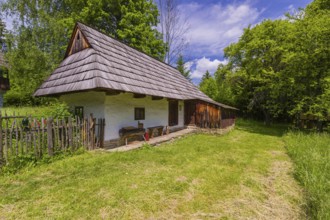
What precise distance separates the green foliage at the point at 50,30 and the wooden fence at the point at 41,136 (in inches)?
447

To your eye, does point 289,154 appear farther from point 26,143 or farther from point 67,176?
point 26,143

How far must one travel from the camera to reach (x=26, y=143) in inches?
190

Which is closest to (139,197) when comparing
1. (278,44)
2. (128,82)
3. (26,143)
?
(26,143)

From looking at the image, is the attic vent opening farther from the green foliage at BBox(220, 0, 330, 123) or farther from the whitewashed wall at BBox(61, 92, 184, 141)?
the green foliage at BBox(220, 0, 330, 123)

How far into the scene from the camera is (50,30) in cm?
1512

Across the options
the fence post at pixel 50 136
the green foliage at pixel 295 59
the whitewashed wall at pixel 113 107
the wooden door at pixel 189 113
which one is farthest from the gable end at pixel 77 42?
the green foliage at pixel 295 59

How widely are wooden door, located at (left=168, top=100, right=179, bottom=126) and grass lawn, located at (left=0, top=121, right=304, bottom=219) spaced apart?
641 centimetres

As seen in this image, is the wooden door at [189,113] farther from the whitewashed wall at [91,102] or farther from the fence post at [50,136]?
the fence post at [50,136]

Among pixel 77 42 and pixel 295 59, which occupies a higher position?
pixel 295 59

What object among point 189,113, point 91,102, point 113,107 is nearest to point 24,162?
point 91,102

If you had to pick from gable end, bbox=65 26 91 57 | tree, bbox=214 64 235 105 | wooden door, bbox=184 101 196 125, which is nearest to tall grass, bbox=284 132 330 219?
wooden door, bbox=184 101 196 125

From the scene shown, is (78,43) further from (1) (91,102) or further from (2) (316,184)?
(2) (316,184)

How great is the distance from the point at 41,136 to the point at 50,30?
1406cm

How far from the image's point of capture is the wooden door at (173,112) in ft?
40.3
